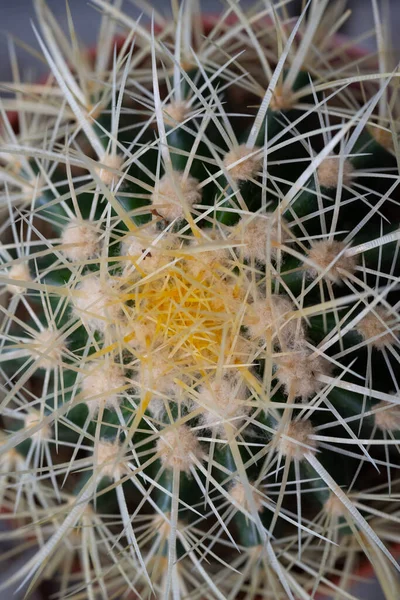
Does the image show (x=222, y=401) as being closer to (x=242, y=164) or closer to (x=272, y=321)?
(x=272, y=321)

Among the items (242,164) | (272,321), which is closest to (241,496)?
(272,321)

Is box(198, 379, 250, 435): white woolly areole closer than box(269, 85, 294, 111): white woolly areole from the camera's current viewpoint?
Yes

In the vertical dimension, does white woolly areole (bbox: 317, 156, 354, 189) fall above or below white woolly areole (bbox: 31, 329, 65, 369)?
above

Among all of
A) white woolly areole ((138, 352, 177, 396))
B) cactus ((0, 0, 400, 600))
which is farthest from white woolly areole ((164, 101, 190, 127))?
white woolly areole ((138, 352, 177, 396))

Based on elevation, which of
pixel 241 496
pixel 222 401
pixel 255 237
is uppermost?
pixel 255 237

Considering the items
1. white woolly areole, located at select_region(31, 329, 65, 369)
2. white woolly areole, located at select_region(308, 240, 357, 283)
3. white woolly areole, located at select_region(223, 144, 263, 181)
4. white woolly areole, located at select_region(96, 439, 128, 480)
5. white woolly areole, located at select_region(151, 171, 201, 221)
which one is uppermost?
white woolly areole, located at select_region(223, 144, 263, 181)

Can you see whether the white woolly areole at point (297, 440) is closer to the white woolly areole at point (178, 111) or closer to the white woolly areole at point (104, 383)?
Answer: the white woolly areole at point (104, 383)

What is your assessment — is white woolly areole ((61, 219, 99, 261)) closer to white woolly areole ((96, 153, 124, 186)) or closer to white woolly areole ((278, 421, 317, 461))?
white woolly areole ((96, 153, 124, 186))
